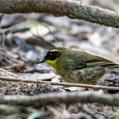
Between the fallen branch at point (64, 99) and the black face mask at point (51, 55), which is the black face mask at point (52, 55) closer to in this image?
the black face mask at point (51, 55)

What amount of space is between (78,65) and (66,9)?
0.84 meters

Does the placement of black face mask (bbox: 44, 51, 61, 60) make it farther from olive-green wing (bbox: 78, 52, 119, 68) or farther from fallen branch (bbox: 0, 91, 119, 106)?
fallen branch (bbox: 0, 91, 119, 106)

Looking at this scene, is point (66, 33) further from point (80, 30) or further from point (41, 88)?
point (41, 88)

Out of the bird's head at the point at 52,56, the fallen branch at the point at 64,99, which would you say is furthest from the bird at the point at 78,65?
the fallen branch at the point at 64,99

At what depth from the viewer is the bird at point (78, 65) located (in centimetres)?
583

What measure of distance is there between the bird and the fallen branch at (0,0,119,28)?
593 millimetres

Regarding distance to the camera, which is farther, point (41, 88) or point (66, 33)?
point (66, 33)

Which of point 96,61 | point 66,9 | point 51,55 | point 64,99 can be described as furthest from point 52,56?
point 64,99

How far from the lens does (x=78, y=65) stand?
19.8 feet

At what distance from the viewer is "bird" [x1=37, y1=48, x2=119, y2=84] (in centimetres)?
583

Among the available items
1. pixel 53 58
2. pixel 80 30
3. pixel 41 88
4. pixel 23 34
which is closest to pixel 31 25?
pixel 23 34

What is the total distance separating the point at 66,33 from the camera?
967 cm

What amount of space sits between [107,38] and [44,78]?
4012 millimetres

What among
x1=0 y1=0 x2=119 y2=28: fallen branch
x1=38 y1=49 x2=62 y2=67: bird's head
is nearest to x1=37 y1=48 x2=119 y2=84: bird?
x1=38 y1=49 x2=62 y2=67: bird's head
